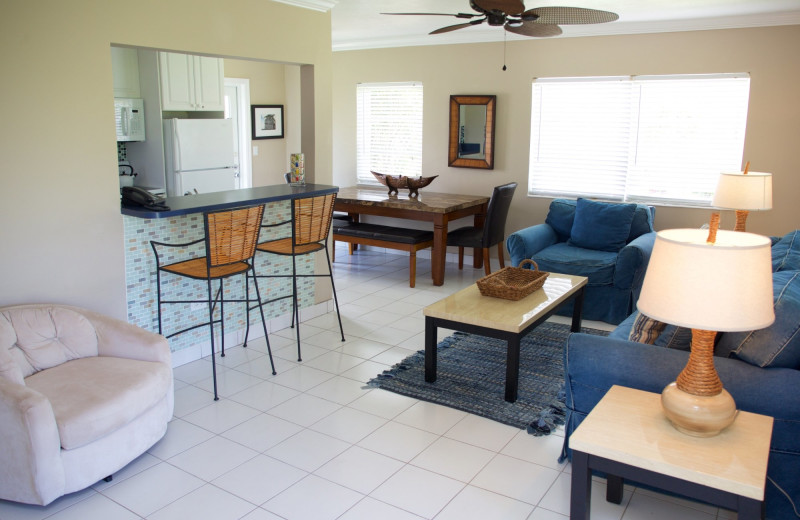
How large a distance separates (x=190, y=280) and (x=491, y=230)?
2.99m

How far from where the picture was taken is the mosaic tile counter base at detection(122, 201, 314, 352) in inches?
150

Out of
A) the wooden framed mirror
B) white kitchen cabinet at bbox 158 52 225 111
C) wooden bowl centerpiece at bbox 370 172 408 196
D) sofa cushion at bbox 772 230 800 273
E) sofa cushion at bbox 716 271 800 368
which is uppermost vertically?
white kitchen cabinet at bbox 158 52 225 111

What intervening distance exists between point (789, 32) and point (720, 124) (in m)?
0.86

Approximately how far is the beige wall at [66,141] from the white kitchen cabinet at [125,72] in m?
2.17

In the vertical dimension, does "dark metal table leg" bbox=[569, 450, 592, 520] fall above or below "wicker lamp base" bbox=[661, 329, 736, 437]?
below

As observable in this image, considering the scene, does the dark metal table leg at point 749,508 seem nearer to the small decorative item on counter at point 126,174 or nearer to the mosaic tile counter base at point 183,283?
the mosaic tile counter base at point 183,283

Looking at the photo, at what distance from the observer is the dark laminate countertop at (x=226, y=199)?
3.60 m

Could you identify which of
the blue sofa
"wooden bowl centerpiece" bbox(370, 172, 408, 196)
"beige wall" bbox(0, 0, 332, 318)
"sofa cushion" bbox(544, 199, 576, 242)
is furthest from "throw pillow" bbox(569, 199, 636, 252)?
"beige wall" bbox(0, 0, 332, 318)

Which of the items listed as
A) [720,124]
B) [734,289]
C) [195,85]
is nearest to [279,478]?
[734,289]

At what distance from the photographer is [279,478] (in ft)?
9.57

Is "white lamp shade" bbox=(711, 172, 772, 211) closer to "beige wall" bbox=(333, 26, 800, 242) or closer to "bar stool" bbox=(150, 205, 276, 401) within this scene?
"beige wall" bbox=(333, 26, 800, 242)

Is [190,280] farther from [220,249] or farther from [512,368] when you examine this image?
[512,368]

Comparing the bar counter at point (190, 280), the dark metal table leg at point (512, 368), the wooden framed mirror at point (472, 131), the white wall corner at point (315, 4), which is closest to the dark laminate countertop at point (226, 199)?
the bar counter at point (190, 280)

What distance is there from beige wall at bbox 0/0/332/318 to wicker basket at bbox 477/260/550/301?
217 centimetres
